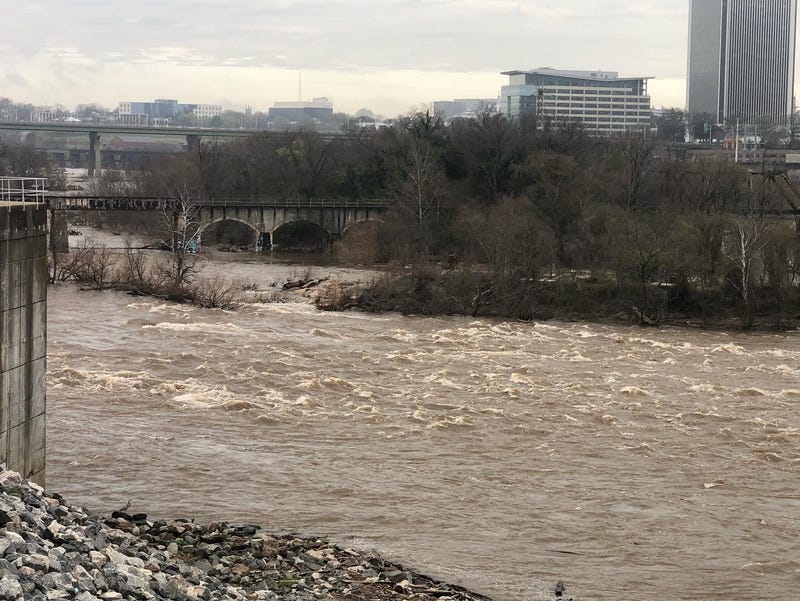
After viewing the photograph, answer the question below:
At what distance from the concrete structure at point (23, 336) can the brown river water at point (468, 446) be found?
8.00 ft

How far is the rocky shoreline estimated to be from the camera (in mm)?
15438

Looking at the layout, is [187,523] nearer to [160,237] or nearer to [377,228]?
[377,228]

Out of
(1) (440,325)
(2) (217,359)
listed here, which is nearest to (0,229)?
(2) (217,359)

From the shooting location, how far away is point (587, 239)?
6656 centimetres

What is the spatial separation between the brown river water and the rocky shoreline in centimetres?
144

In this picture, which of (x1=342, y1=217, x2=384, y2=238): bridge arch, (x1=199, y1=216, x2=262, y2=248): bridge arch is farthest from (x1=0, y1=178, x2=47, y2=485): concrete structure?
(x1=342, y1=217, x2=384, y2=238): bridge arch

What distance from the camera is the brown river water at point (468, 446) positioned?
75.0 feet

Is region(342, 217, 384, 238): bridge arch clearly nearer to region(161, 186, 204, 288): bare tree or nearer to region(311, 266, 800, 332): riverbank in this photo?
region(161, 186, 204, 288): bare tree

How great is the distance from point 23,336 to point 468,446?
40.0ft

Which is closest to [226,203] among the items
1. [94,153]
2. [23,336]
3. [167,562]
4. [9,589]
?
[23,336]

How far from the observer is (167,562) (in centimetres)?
1858

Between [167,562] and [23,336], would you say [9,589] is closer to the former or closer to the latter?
[167,562]

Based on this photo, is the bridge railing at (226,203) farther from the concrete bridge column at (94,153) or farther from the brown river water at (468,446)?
the concrete bridge column at (94,153)

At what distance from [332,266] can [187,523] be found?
53182 millimetres
